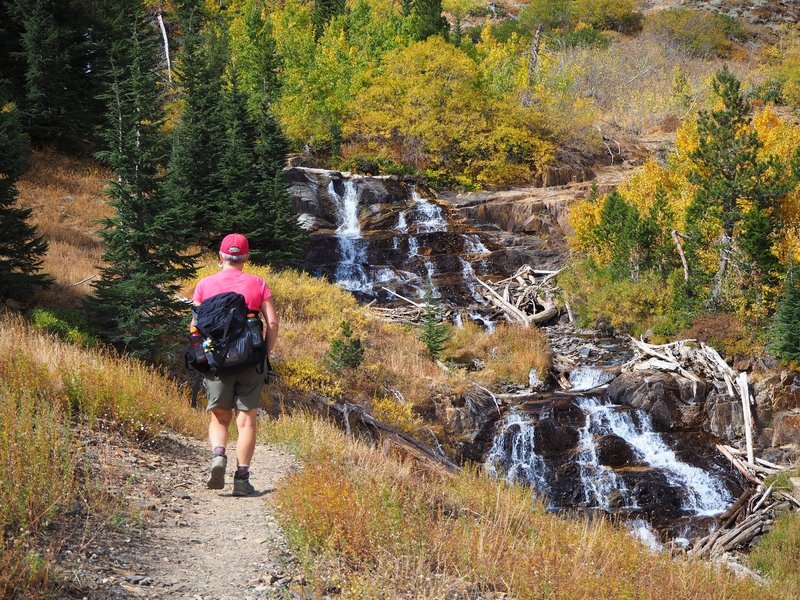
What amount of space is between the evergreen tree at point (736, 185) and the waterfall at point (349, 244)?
12473mm

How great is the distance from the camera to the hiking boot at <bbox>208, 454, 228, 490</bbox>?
5.36m

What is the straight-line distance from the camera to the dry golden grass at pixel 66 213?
1430 cm

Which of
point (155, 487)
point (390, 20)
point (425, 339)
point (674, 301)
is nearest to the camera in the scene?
point (155, 487)

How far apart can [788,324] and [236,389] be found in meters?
15.8

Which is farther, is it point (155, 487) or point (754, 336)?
point (754, 336)

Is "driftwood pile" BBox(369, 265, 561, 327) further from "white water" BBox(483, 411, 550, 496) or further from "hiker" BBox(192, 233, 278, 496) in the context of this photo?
"hiker" BBox(192, 233, 278, 496)

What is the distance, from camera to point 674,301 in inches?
827

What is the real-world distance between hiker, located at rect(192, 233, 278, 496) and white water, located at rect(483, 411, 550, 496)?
28.9ft

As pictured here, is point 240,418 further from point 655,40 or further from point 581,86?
point 655,40

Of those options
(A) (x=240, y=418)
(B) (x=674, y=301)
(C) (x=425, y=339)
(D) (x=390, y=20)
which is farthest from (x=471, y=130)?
(A) (x=240, y=418)

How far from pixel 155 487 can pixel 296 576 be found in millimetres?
1854

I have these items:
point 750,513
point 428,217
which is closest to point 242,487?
point 750,513

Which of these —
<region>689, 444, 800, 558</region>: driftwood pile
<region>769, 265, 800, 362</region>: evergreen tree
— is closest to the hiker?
<region>689, 444, 800, 558</region>: driftwood pile

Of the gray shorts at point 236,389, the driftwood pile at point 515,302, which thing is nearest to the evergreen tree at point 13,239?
the gray shorts at point 236,389
